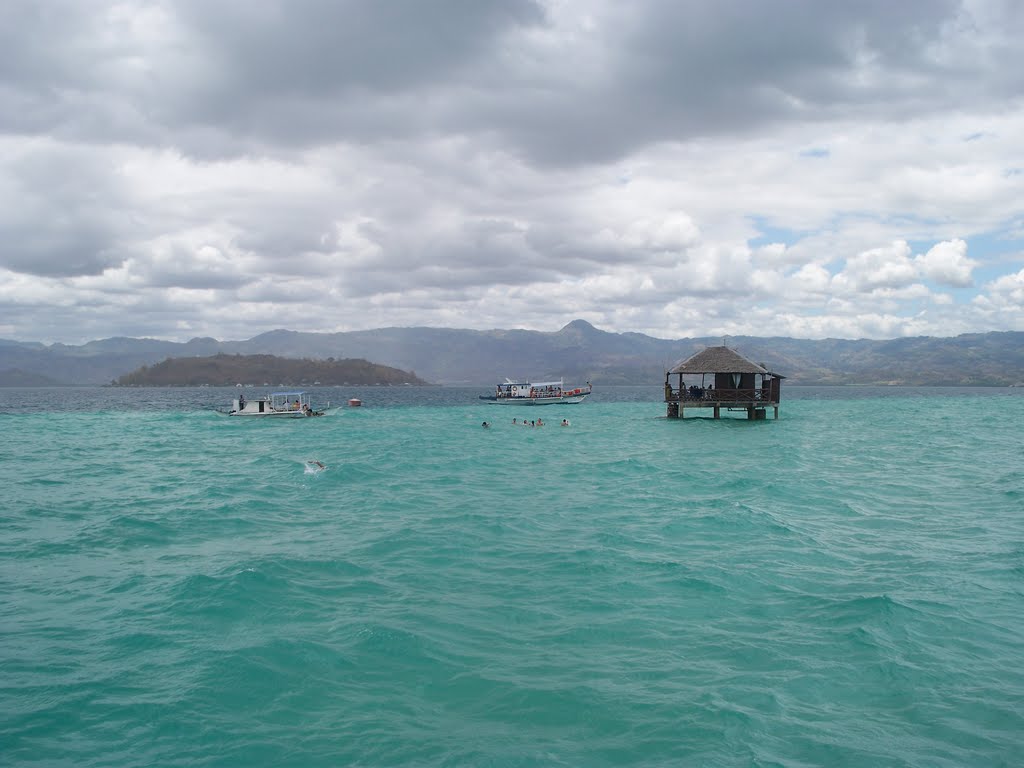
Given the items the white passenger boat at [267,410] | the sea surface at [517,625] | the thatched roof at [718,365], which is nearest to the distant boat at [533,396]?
the white passenger boat at [267,410]

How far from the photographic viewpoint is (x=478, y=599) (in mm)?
13852

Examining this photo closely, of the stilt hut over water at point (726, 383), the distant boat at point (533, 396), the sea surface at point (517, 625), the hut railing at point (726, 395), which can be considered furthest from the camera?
the distant boat at point (533, 396)

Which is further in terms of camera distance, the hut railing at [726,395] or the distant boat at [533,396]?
the distant boat at [533,396]

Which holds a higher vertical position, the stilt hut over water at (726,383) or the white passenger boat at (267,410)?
the stilt hut over water at (726,383)

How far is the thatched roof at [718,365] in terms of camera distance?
209 feet

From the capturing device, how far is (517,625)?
12406 mm

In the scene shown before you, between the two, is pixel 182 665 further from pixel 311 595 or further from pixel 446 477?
pixel 446 477

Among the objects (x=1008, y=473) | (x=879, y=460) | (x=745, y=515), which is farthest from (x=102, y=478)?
(x=1008, y=473)

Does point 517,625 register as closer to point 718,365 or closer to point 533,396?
point 718,365

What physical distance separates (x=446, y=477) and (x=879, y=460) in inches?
933

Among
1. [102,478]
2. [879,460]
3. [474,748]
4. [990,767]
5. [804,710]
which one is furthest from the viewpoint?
[879,460]

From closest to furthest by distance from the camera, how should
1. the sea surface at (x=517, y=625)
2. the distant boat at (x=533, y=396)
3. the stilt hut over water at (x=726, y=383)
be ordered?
the sea surface at (x=517, y=625) < the stilt hut over water at (x=726, y=383) < the distant boat at (x=533, y=396)

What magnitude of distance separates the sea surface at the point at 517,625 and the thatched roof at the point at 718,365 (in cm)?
3477

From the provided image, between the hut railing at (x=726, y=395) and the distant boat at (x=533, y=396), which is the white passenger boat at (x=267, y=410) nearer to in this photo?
the distant boat at (x=533, y=396)
